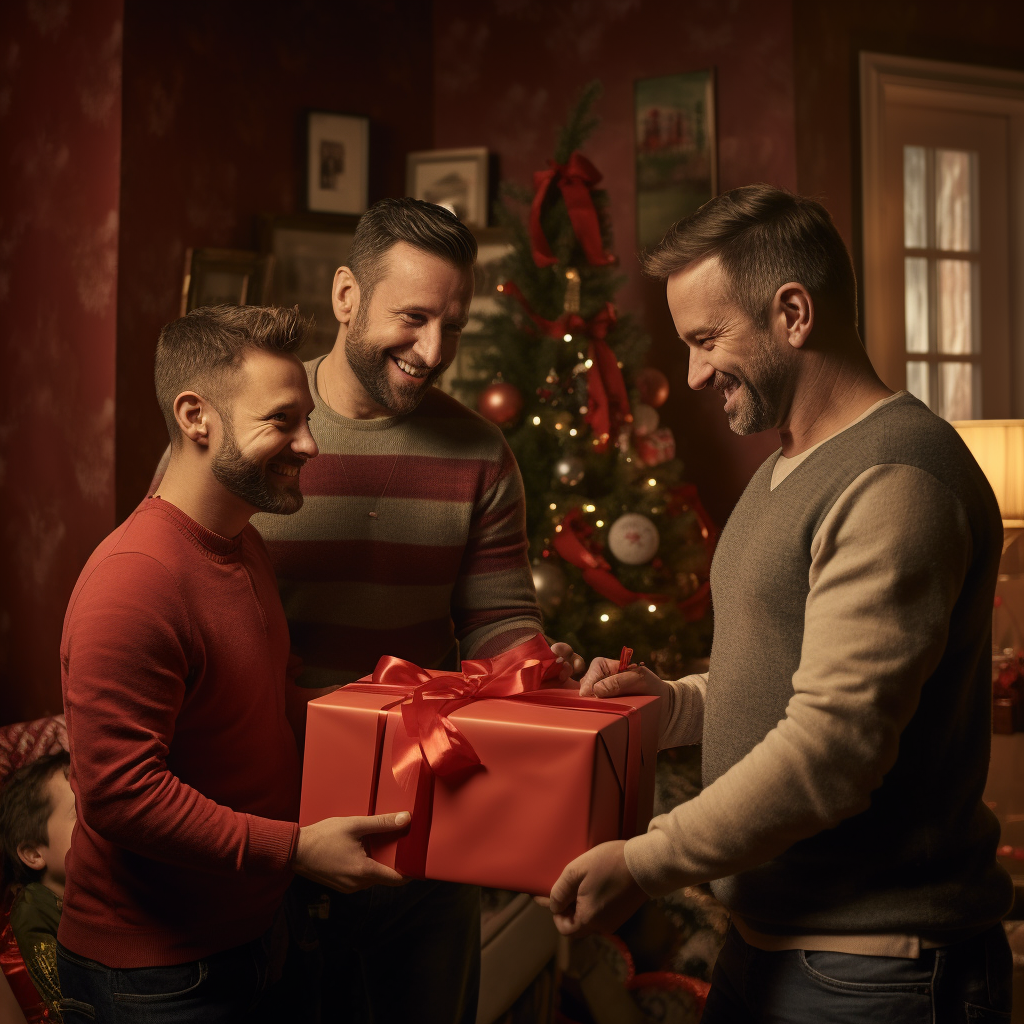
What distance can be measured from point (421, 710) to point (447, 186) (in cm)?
318

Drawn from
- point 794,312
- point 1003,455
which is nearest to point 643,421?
point 1003,455

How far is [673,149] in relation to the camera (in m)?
3.72

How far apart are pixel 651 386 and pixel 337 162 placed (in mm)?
1431

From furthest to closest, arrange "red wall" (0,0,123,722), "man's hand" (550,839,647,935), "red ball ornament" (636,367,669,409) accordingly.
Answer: "red ball ornament" (636,367,669,409), "red wall" (0,0,123,722), "man's hand" (550,839,647,935)

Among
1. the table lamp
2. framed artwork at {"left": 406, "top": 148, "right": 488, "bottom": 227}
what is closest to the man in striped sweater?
the table lamp

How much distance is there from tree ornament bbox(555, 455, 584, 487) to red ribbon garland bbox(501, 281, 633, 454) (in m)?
0.10

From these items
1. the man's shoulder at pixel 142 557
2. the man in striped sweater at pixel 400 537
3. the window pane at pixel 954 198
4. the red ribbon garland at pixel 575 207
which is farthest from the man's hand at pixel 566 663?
the window pane at pixel 954 198

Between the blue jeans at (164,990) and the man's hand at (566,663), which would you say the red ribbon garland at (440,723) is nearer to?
the man's hand at (566,663)

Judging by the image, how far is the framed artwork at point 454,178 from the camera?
397 centimetres

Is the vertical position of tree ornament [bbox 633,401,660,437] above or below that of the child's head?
above

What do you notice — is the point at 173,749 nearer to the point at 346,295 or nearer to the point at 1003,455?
the point at 346,295

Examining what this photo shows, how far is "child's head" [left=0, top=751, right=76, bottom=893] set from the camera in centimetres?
191

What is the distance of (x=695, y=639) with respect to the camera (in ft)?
10.7

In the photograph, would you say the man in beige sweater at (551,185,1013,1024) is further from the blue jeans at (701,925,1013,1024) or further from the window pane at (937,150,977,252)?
the window pane at (937,150,977,252)
